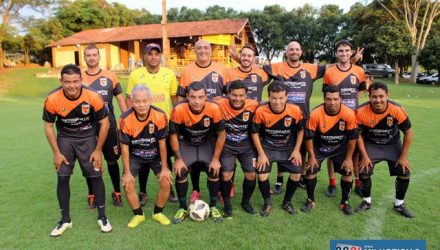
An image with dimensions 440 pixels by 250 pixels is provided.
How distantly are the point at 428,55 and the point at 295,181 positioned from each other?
28892 mm

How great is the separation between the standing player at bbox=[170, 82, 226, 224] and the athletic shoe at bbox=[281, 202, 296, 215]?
2.86ft

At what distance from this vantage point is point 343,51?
4.97 m

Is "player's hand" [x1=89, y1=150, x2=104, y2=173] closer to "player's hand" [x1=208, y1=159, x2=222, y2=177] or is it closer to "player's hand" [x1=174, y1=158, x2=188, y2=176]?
"player's hand" [x1=174, y1=158, x2=188, y2=176]

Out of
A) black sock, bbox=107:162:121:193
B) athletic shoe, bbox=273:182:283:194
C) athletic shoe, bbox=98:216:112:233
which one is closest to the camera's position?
athletic shoe, bbox=98:216:112:233

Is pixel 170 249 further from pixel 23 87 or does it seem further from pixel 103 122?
pixel 23 87

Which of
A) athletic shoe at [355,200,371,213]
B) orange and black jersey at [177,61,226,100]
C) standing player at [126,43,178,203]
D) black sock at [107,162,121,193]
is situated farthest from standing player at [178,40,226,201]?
athletic shoe at [355,200,371,213]

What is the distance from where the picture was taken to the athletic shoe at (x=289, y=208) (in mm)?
4422

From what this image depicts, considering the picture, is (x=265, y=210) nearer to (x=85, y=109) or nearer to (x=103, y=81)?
(x=85, y=109)

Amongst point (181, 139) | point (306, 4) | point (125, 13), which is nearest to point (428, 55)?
point (306, 4)

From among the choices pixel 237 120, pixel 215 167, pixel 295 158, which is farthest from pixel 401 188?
pixel 215 167

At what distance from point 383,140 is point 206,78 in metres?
2.41

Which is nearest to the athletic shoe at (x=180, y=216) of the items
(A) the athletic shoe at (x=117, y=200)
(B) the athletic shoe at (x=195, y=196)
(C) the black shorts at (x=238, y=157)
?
(B) the athletic shoe at (x=195, y=196)

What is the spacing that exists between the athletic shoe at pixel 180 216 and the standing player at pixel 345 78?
2092 mm

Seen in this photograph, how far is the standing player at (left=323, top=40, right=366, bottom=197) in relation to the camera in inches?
199
